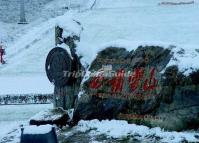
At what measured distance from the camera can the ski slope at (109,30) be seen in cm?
2480

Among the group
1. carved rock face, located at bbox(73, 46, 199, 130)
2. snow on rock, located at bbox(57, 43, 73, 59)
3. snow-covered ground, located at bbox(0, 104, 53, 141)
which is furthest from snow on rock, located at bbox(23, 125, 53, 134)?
snow-covered ground, located at bbox(0, 104, 53, 141)

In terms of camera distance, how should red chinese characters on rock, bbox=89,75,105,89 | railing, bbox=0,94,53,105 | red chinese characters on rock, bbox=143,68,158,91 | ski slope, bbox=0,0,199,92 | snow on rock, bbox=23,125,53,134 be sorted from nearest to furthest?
1. snow on rock, bbox=23,125,53,134
2. red chinese characters on rock, bbox=143,68,158,91
3. red chinese characters on rock, bbox=89,75,105,89
4. railing, bbox=0,94,53,105
5. ski slope, bbox=0,0,199,92

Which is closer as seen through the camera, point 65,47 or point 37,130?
point 37,130

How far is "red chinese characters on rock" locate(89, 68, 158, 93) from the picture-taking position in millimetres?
Answer: 11984

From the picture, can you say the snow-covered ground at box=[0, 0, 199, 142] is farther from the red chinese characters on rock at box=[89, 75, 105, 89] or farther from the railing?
the red chinese characters on rock at box=[89, 75, 105, 89]

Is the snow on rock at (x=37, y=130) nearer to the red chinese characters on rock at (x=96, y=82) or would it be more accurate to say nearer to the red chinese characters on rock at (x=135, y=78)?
the red chinese characters on rock at (x=135, y=78)

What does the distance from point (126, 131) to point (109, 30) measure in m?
17.3

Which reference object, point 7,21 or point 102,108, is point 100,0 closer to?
point 7,21

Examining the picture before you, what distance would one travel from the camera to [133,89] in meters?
12.3

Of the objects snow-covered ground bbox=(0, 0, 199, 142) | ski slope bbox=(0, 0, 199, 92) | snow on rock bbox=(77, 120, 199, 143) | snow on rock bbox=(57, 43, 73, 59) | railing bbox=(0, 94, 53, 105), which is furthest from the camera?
ski slope bbox=(0, 0, 199, 92)

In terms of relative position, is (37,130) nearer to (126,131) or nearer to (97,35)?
(126,131)

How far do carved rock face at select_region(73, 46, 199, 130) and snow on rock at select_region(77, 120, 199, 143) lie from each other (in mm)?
171

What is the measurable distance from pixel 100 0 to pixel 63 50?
2889 cm

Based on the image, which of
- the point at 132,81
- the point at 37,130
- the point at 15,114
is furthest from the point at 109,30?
the point at 37,130
